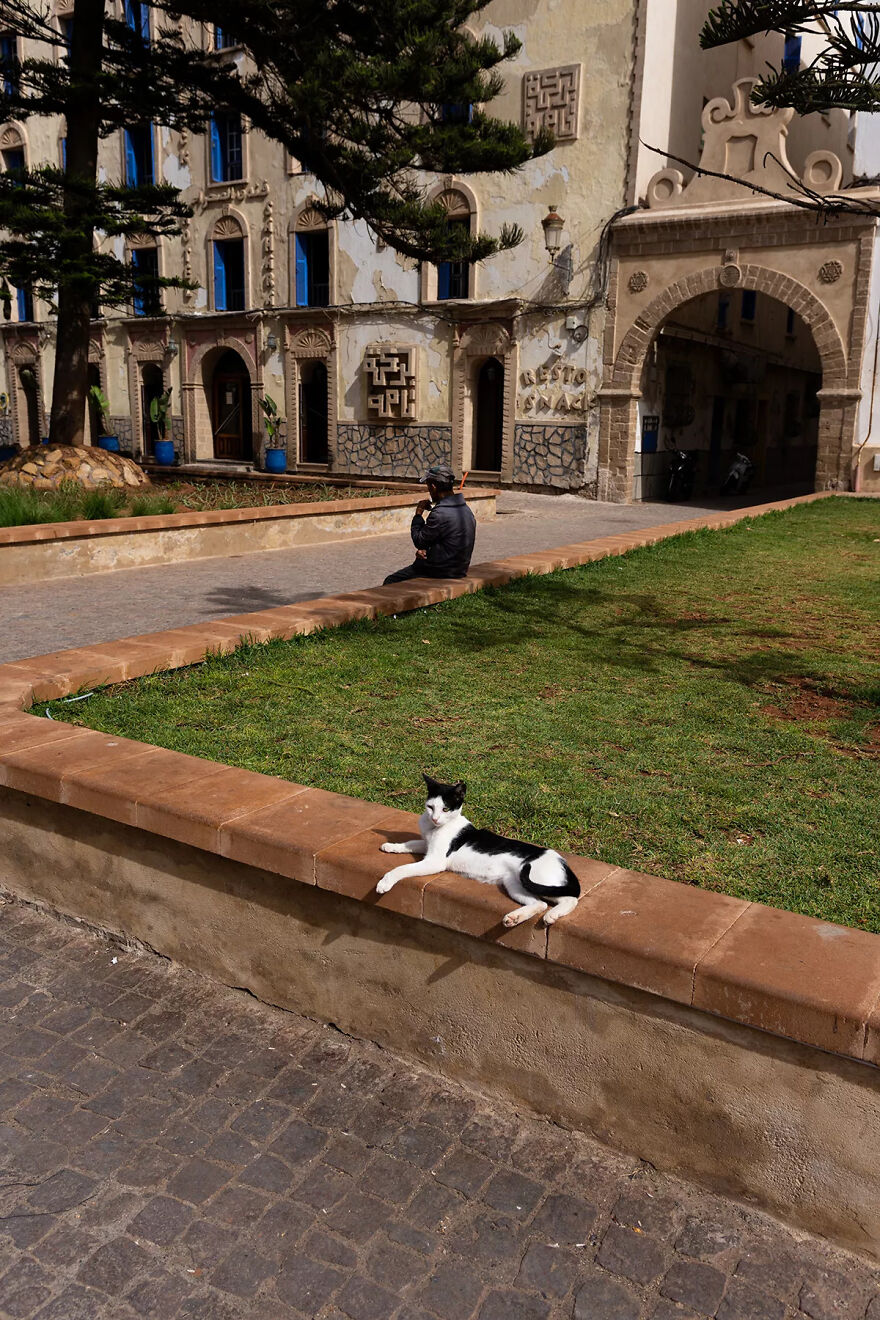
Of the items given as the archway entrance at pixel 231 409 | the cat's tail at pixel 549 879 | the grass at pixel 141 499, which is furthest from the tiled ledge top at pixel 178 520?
the archway entrance at pixel 231 409

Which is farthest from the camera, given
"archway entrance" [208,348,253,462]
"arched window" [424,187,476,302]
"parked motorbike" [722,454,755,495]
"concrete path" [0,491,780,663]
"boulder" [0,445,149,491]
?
"archway entrance" [208,348,253,462]

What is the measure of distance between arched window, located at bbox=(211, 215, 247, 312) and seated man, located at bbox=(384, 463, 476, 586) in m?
20.5

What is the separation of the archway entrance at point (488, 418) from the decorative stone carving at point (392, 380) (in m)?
1.48

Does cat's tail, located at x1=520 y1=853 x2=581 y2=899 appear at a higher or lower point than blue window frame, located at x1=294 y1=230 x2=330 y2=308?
lower

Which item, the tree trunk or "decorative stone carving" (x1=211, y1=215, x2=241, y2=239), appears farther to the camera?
"decorative stone carving" (x1=211, y1=215, x2=241, y2=239)

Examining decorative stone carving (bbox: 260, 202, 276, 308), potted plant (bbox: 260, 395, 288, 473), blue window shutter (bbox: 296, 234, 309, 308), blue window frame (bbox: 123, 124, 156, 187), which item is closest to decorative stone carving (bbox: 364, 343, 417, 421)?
blue window shutter (bbox: 296, 234, 309, 308)

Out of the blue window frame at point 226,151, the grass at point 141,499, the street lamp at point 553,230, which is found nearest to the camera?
the grass at point 141,499

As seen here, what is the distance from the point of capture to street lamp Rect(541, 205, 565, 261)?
68.0 ft

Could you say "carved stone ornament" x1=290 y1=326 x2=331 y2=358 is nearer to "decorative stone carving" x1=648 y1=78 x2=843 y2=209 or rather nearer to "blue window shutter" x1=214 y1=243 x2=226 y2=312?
"blue window shutter" x1=214 y1=243 x2=226 y2=312

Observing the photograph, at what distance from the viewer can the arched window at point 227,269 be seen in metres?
26.7

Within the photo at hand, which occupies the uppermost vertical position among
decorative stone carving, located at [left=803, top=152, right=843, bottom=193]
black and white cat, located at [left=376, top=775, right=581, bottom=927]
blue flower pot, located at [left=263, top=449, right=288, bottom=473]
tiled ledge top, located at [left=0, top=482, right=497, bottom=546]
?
decorative stone carving, located at [left=803, top=152, right=843, bottom=193]

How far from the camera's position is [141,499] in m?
12.9

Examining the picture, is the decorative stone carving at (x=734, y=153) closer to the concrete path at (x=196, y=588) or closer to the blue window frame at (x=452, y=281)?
the blue window frame at (x=452, y=281)

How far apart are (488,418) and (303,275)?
6.23 metres
